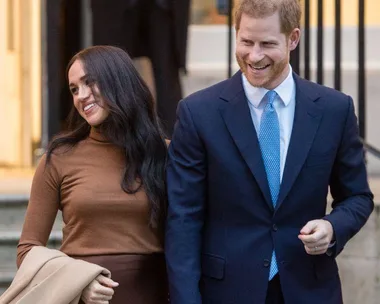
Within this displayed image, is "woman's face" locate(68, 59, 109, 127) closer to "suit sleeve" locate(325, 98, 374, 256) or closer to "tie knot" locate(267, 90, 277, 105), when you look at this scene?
"tie knot" locate(267, 90, 277, 105)

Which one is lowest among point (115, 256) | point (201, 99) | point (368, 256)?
point (368, 256)

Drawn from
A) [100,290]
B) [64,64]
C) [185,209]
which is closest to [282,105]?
[185,209]

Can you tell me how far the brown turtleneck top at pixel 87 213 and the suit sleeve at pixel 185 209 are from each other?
109 millimetres

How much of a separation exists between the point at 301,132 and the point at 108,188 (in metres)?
0.64

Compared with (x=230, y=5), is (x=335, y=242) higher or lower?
lower

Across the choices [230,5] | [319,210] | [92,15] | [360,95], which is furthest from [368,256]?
[92,15]

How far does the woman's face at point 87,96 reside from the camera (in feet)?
12.3

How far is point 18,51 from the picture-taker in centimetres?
822

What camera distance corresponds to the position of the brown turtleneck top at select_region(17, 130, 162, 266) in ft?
12.1

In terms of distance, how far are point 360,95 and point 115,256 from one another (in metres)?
3.31

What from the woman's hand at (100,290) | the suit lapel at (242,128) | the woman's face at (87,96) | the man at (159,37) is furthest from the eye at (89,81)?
the man at (159,37)

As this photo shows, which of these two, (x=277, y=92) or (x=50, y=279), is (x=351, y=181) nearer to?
(x=277, y=92)

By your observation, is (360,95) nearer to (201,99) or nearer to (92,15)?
(92,15)

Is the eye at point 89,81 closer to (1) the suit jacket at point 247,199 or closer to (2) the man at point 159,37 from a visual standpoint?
(1) the suit jacket at point 247,199
